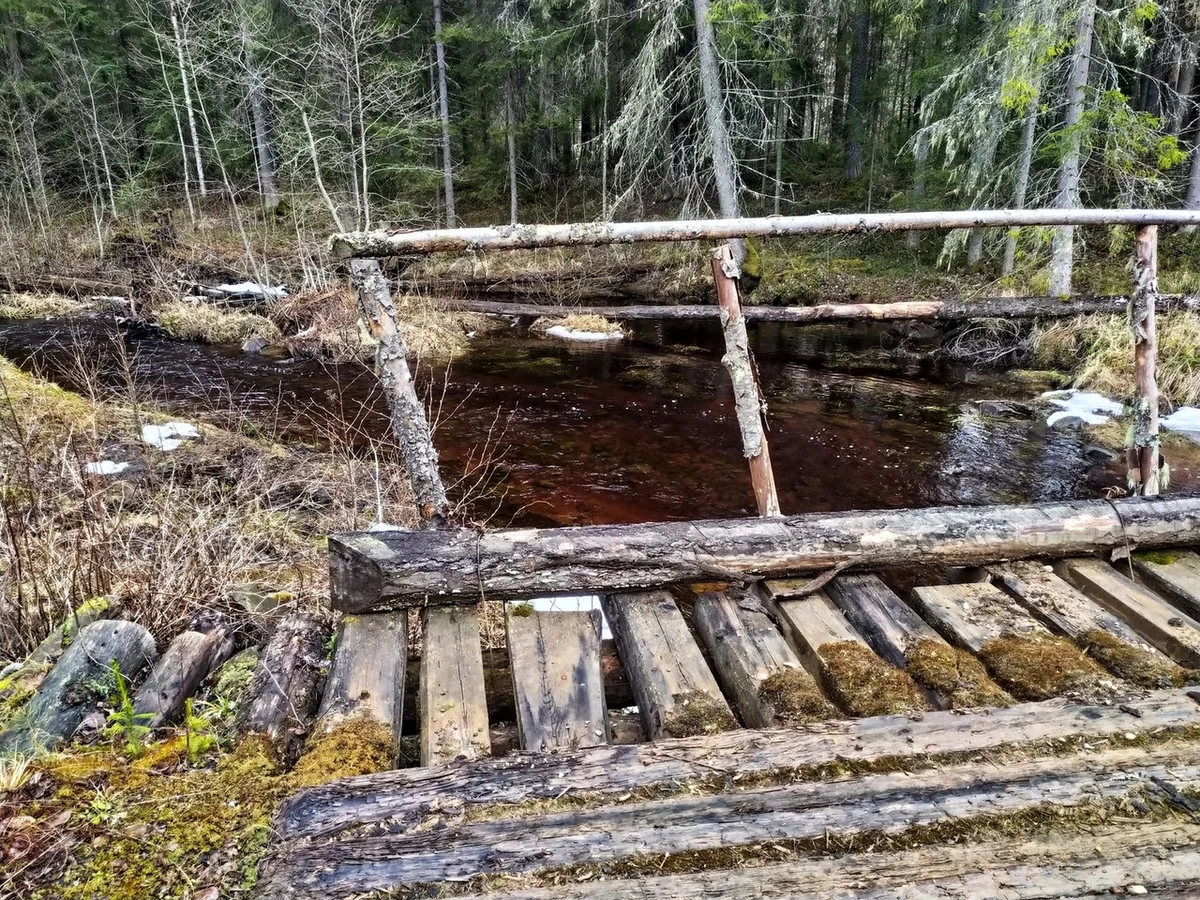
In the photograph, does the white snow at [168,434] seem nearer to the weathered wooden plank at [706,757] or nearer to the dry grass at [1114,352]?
the weathered wooden plank at [706,757]

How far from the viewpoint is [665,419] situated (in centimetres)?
842

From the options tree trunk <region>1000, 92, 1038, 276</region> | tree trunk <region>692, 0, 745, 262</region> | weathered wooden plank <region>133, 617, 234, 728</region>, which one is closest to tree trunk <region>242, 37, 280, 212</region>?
tree trunk <region>692, 0, 745, 262</region>

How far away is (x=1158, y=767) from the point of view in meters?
1.73

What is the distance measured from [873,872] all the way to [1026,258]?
1529 cm

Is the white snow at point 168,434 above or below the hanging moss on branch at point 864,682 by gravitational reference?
above

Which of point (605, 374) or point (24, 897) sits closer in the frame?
point (24, 897)

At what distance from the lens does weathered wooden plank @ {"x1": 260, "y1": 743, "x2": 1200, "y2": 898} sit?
1475mm

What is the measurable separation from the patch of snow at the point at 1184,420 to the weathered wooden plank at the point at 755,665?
7309mm

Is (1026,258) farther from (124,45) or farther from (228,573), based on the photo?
(124,45)

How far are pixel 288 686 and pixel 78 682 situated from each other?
76 cm

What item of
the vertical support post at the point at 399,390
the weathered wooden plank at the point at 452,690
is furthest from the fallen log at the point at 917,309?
the weathered wooden plank at the point at 452,690

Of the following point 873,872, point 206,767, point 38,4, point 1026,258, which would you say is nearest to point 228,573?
point 206,767

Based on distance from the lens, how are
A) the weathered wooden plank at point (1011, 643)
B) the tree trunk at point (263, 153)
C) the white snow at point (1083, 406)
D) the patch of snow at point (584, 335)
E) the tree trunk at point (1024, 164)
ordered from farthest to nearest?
the tree trunk at point (263, 153)
the patch of snow at point (584, 335)
the tree trunk at point (1024, 164)
the white snow at point (1083, 406)
the weathered wooden plank at point (1011, 643)

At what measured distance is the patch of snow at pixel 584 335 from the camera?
13.4 metres
